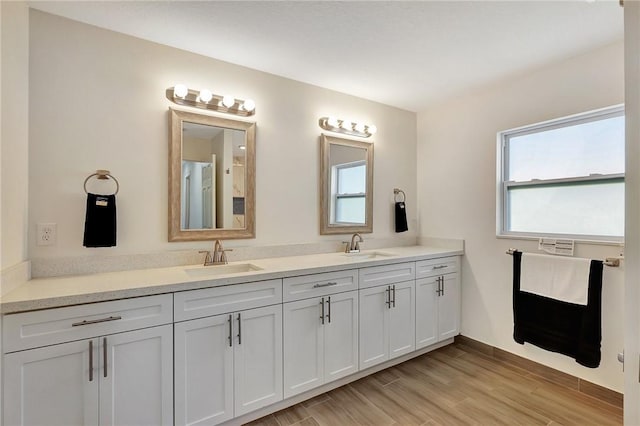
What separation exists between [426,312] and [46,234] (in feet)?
9.31

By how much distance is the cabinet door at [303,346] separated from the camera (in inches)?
79.2

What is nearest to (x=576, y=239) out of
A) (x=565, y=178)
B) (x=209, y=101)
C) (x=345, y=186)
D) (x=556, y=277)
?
(x=556, y=277)

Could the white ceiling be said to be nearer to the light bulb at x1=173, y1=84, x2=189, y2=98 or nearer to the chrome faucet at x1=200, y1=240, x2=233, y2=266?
the light bulb at x1=173, y1=84, x2=189, y2=98

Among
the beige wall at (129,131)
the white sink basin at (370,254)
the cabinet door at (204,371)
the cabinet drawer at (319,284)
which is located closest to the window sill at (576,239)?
the white sink basin at (370,254)

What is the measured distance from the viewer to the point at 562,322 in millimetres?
2279

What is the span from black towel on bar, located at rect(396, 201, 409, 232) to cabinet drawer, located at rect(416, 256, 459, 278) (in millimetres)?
526

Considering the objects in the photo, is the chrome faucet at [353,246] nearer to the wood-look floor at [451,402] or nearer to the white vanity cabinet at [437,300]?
the white vanity cabinet at [437,300]

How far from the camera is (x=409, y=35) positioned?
202 cm

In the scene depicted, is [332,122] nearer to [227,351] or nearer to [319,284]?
[319,284]

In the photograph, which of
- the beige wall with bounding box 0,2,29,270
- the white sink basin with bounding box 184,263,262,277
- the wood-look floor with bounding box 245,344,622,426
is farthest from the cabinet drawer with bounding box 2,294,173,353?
the wood-look floor with bounding box 245,344,622,426

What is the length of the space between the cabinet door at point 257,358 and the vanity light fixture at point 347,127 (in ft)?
5.57

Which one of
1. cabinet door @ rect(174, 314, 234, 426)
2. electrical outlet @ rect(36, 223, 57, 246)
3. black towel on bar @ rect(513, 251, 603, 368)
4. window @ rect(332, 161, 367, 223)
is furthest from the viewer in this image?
window @ rect(332, 161, 367, 223)

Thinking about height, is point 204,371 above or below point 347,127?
below

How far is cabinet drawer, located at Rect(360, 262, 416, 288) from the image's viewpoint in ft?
7.82
